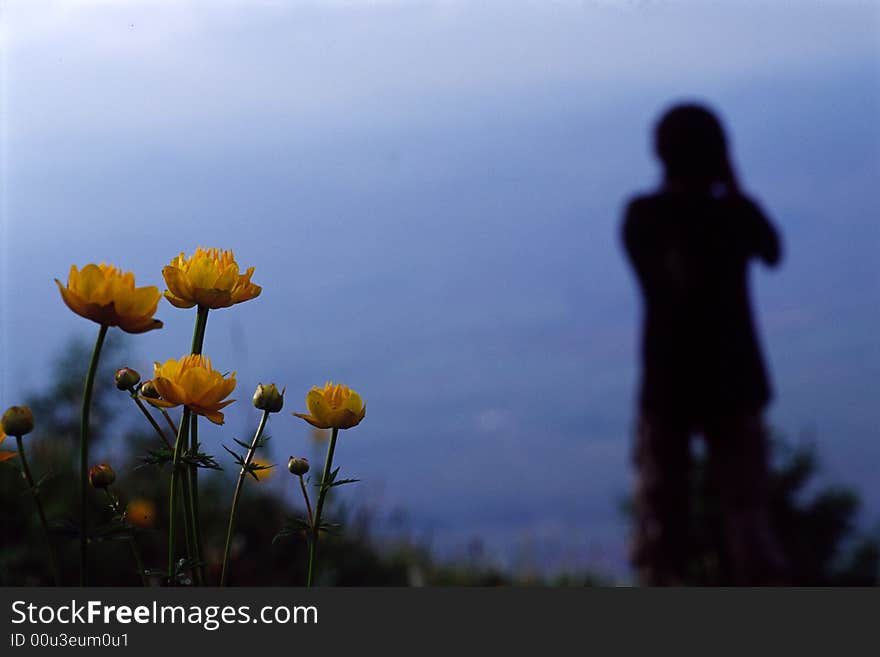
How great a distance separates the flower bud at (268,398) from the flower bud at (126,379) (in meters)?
0.15

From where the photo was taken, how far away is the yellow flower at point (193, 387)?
3.33ft

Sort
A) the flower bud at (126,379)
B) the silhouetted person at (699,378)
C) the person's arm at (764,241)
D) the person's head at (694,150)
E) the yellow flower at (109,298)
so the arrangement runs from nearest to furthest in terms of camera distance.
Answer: the yellow flower at (109,298) → the flower bud at (126,379) → the silhouetted person at (699,378) → the person's arm at (764,241) → the person's head at (694,150)

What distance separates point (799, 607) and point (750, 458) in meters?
3.67

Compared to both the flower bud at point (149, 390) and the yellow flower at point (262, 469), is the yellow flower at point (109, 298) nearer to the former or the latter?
the flower bud at point (149, 390)

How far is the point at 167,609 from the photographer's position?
1.06m

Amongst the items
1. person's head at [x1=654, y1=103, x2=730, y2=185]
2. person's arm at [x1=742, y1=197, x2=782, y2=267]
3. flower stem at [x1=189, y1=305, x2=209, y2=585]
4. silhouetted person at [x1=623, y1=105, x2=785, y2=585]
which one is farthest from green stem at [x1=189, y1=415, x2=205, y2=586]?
person's head at [x1=654, y1=103, x2=730, y2=185]

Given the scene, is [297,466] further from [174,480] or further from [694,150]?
[694,150]

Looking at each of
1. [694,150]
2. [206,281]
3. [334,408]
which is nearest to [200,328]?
[206,281]

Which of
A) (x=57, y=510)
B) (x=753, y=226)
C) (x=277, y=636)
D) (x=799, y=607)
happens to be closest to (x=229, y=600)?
(x=277, y=636)

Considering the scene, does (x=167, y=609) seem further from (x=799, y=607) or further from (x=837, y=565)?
(x=837, y=565)

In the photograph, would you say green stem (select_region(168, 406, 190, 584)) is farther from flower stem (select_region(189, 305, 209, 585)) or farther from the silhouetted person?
the silhouetted person

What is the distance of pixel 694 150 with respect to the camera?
5004 millimetres

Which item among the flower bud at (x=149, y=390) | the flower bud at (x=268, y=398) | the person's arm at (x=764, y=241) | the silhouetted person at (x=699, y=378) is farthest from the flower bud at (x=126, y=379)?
the person's arm at (x=764, y=241)

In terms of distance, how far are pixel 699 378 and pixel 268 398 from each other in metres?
3.90
